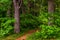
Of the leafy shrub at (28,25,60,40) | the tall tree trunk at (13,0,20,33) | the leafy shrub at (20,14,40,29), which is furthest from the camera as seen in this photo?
the leafy shrub at (20,14,40,29)

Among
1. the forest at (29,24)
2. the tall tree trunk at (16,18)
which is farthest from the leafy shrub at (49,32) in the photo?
the tall tree trunk at (16,18)

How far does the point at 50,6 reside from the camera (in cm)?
1516

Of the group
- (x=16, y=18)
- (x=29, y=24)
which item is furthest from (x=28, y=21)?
(x=16, y=18)

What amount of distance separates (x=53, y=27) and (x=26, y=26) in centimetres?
513

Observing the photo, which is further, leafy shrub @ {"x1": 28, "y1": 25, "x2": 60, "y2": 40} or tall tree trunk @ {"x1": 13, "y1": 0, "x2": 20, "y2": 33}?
tall tree trunk @ {"x1": 13, "y1": 0, "x2": 20, "y2": 33}

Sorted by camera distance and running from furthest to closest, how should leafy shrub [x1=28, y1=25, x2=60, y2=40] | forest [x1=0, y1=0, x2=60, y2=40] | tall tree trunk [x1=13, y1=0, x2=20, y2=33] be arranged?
1. tall tree trunk [x1=13, y1=0, x2=20, y2=33]
2. forest [x1=0, y1=0, x2=60, y2=40]
3. leafy shrub [x1=28, y1=25, x2=60, y2=40]

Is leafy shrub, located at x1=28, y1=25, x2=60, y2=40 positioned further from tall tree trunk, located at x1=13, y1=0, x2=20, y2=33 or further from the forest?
tall tree trunk, located at x1=13, y1=0, x2=20, y2=33

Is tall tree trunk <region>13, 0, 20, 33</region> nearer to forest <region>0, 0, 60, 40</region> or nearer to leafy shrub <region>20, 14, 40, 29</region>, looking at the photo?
forest <region>0, 0, 60, 40</region>

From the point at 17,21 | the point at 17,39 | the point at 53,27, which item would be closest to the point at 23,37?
the point at 17,39

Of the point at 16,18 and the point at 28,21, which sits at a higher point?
the point at 16,18

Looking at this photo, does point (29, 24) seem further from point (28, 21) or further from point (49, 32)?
point (49, 32)

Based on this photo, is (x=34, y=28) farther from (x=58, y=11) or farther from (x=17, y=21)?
(x=58, y=11)

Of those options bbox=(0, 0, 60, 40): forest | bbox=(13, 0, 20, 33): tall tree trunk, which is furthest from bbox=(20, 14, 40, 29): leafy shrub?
bbox=(13, 0, 20, 33): tall tree trunk

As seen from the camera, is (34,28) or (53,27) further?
(34,28)
